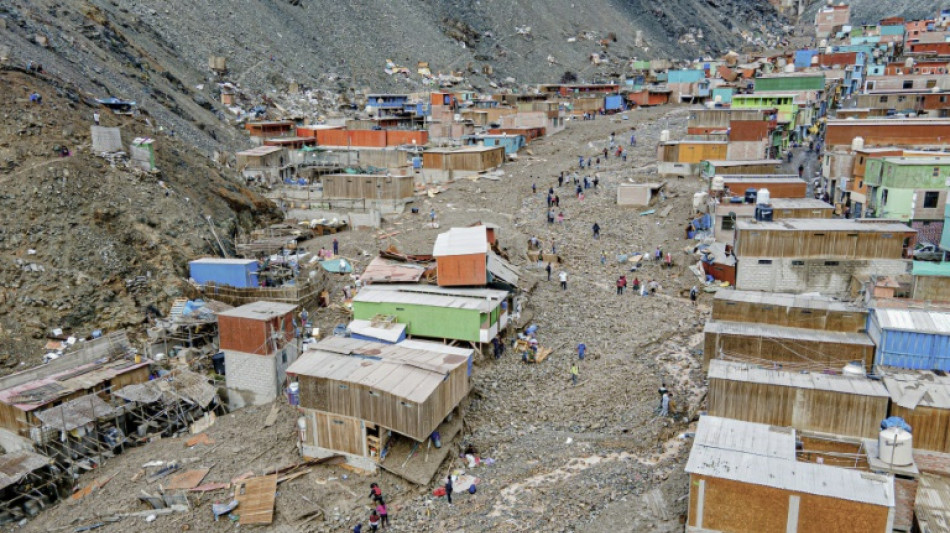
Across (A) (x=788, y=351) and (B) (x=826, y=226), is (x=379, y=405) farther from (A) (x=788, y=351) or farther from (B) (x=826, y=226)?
(B) (x=826, y=226)

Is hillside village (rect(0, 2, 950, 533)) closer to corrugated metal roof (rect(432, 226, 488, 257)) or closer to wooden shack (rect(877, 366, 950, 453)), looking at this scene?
wooden shack (rect(877, 366, 950, 453))

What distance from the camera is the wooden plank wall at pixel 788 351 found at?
18.7 metres

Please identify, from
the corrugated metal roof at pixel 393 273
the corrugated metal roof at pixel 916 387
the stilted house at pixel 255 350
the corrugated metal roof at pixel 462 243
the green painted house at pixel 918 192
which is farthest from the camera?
the green painted house at pixel 918 192

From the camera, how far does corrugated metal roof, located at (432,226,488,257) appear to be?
2491 centimetres

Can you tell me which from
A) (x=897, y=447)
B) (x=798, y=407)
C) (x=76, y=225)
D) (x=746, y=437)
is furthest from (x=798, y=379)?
(x=76, y=225)

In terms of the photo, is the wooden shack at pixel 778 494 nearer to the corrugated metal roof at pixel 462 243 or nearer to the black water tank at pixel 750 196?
the corrugated metal roof at pixel 462 243

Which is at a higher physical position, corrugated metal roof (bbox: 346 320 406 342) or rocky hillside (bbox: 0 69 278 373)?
rocky hillside (bbox: 0 69 278 373)

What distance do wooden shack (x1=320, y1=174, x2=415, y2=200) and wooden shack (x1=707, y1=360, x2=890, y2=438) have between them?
25290mm

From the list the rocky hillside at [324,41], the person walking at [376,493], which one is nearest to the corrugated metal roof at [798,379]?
the person walking at [376,493]

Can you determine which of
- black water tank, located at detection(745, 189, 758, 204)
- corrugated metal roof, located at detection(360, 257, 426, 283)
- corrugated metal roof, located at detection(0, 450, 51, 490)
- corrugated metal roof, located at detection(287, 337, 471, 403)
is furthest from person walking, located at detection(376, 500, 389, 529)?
black water tank, located at detection(745, 189, 758, 204)

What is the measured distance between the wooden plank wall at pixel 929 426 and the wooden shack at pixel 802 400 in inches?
22.7

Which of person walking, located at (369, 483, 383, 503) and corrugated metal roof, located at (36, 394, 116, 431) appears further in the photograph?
corrugated metal roof, located at (36, 394, 116, 431)

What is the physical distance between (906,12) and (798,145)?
3204 inches

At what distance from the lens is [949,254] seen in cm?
2606
